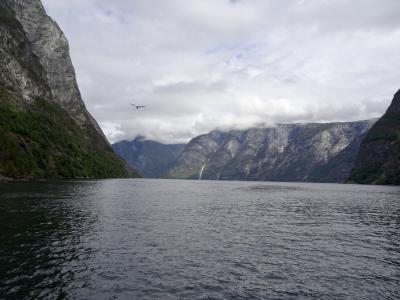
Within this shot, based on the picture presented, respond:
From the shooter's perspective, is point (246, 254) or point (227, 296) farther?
point (246, 254)

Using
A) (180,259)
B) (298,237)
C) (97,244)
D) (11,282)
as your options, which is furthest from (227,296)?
(298,237)

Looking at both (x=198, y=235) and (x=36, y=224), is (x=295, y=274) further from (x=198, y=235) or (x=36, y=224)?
(x=36, y=224)

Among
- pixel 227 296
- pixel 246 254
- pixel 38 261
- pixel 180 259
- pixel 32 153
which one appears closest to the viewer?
pixel 227 296

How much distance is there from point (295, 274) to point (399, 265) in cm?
1287

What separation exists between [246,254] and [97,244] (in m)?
17.4

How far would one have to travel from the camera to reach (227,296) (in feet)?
88.8

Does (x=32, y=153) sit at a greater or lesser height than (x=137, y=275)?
greater

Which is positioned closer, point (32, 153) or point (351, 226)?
point (351, 226)

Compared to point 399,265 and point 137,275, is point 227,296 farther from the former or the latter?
point 399,265

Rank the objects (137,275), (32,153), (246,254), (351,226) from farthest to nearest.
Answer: (32,153)
(351,226)
(246,254)
(137,275)

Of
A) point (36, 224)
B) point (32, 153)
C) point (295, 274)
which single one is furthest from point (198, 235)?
point (32, 153)

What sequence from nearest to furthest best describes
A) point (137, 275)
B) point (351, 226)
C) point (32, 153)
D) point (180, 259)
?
point (137, 275)
point (180, 259)
point (351, 226)
point (32, 153)

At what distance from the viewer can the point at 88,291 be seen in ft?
89.4

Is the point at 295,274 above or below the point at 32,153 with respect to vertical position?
below
